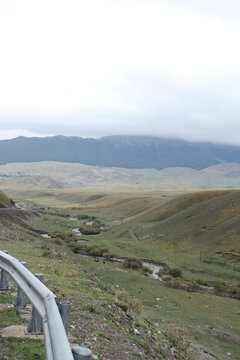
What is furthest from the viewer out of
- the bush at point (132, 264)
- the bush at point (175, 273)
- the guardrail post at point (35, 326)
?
the bush at point (132, 264)

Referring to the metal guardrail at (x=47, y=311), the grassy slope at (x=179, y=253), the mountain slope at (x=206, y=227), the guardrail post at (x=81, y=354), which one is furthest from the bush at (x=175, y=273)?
the guardrail post at (x=81, y=354)

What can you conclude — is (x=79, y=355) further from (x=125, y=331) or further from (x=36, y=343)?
(x=125, y=331)

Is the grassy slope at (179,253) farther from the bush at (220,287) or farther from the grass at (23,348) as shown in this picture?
the grass at (23,348)

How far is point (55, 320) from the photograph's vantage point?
5680 millimetres

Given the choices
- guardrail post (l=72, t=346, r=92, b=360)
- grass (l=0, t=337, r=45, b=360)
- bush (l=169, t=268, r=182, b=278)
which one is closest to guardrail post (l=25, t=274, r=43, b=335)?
grass (l=0, t=337, r=45, b=360)

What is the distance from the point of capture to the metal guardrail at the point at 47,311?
15.5 ft

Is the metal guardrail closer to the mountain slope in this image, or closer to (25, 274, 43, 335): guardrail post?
(25, 274, 43, 335): guardrail post

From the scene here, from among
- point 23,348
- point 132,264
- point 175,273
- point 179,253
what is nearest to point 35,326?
point 23,348

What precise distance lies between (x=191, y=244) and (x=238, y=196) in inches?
1054

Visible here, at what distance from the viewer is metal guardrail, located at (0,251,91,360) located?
472 cm

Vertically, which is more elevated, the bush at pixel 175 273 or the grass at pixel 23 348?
the grass at pixel 23 348

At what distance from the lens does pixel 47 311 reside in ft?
20.3

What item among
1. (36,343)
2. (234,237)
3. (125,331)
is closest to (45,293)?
(36,343)

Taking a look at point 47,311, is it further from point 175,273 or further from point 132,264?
point 132,264
